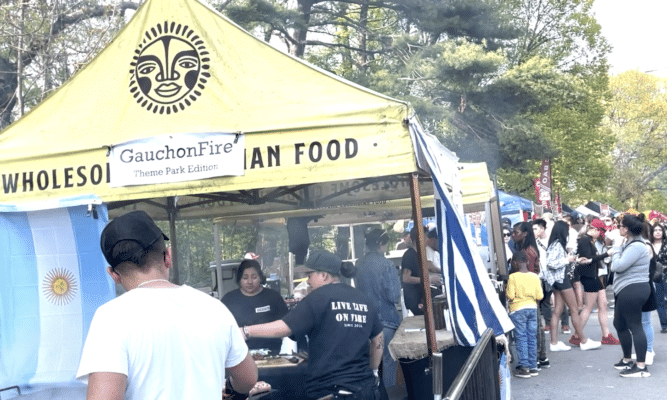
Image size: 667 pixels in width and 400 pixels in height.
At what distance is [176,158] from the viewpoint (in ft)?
19.6

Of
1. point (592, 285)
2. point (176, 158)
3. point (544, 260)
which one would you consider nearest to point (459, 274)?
point (176, 158)

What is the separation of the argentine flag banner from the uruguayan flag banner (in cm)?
244

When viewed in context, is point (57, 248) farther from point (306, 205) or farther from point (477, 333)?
point (306, 205)

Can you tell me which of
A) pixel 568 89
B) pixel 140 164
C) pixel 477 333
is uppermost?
pixel 568 89

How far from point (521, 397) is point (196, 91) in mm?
5548

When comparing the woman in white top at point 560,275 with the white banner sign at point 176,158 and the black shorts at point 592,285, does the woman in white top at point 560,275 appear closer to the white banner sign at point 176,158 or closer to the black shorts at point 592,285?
the black shorts at point 592,285

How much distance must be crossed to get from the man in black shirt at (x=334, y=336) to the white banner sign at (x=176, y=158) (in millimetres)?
1135

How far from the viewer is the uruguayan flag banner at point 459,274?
5.88 metres

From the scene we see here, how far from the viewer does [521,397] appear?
366 inches

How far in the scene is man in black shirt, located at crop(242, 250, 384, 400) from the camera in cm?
555

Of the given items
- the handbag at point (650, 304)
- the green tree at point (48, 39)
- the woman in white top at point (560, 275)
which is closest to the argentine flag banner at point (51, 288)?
the handbag at point (650, 304)

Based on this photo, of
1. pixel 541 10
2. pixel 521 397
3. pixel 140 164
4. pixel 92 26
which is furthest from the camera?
pixel 541 10

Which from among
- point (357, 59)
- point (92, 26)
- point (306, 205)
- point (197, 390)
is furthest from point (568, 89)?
point (197, 390)

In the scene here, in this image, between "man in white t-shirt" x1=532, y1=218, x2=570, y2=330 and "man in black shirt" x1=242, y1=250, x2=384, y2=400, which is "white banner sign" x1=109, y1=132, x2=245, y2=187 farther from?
"man in white t-shirt" x1=532, y1=218, x2=570, y2=330
